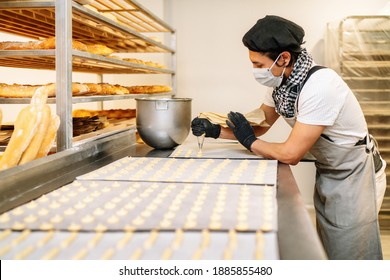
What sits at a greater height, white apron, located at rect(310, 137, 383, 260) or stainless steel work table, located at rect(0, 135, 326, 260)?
stainless steel work table, located at rect(0, 135, 326, 260)

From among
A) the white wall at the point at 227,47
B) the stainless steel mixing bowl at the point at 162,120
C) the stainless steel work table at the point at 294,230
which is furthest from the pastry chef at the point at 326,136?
the white wall at the point at 227,47

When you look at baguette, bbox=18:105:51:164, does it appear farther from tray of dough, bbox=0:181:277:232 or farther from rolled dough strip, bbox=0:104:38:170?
tray of dough, bbox=0:181:277:232

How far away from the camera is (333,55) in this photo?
145 inches

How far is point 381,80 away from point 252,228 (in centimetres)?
309

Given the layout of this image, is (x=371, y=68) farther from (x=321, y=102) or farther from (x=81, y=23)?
(x=81, y=23)

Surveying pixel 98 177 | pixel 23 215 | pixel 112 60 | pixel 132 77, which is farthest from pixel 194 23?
pixel 23 215

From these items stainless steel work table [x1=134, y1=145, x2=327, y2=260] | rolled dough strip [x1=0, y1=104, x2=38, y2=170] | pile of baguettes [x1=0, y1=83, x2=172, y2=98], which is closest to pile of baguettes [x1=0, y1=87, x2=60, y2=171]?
rolled dough strip [x1=0, y1=104, x2=38, y2=170]

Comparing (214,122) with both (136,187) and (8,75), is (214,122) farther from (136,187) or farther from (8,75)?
(8,75)

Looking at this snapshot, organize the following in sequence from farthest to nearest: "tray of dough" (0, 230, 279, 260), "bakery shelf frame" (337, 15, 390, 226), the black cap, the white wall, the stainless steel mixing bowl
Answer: the white wall
"bakery shelf frame" (337, 15, 390, 226)
the stainless steel mixing bowl
the black cap
"tray of dough" (0, 230, 279, 260)

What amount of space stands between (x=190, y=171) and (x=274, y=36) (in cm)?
69

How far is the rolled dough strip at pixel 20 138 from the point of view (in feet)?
4.16

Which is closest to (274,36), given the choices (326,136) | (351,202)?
(326,136)

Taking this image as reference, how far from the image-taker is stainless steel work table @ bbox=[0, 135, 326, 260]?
2.66ft

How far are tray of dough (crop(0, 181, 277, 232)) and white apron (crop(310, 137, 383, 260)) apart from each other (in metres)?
0.71
